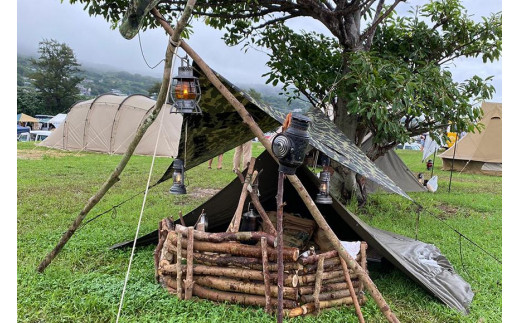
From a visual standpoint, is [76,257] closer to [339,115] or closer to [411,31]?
[339,115]

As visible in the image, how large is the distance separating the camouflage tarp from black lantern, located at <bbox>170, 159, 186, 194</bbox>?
46cm

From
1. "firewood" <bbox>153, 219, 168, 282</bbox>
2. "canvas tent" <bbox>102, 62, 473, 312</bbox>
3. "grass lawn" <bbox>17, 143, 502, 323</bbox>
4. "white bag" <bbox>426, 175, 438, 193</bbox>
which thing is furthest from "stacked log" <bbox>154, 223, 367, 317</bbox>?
"white bag" <bbox>426, 175, 438, 193</bbox>

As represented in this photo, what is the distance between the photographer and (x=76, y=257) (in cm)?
418

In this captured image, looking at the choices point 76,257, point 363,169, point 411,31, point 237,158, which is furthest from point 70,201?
point 411,31

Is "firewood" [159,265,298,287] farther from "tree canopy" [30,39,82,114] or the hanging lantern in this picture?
"tree canopy" [30,39,82,114]

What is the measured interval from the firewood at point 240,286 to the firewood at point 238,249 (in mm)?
222

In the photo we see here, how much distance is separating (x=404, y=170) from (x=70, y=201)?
764cm

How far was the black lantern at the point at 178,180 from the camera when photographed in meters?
3.36

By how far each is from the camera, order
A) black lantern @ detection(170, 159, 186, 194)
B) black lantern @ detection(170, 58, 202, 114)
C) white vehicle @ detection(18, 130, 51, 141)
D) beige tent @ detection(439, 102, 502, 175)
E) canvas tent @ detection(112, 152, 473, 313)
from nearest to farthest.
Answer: black lantern @ detection(170, 58, 202, 114) < black lantern @ detection(170, 159, 186, 194) < canvas tent @ detection(112, 152, 473, 313) < beige tent @ detection(439, 102, 502, 175) < white vehicle @ detection(18, 130, 51, 141)

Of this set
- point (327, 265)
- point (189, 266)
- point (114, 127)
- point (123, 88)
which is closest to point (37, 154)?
point (114, 127)

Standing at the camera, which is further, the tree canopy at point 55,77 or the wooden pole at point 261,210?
the tree canopy at point 55,77

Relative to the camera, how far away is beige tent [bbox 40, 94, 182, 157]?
14039mm

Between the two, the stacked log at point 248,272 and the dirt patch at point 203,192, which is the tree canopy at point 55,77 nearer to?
the dirt patch at point 203,192

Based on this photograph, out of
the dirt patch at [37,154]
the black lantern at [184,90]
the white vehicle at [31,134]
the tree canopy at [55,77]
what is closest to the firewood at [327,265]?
the black lantern at [184,90]
